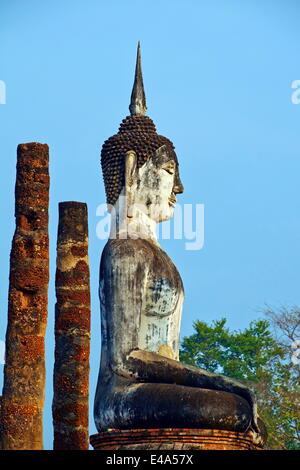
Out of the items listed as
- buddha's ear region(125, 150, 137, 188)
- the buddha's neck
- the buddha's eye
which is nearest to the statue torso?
the buddha's neck

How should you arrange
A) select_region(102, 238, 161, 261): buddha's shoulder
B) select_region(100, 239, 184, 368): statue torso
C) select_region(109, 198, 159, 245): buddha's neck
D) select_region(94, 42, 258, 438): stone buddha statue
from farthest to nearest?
select_region(109, 198, 159, 245): buddha's neck
select_region(102, 238, 161, 261): buddha's shoulder
select_region(100, 239, 184, 368): statue torso
select_region(94, 42, 258, 438): stone buddha statue

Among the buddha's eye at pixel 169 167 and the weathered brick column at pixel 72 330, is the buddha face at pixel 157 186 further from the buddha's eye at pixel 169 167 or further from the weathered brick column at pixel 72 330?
the weathered brick column at pixel 72 330

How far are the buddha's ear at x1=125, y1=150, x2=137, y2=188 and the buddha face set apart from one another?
1.2 inches

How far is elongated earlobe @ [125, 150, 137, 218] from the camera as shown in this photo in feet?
43.9

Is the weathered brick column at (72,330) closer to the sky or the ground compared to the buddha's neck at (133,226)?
closer to the ground

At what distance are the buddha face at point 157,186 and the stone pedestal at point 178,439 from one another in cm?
284

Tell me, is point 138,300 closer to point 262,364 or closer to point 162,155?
point 162,155

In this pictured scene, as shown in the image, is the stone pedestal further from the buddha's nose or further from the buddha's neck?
the buddha's nose

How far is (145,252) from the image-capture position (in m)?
12.9

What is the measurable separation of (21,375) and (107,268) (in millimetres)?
1689

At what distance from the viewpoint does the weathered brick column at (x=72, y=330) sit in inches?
528

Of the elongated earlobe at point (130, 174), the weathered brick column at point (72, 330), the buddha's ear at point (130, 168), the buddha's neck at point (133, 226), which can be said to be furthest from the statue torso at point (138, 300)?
the weathered brick column at point (72, 330)
